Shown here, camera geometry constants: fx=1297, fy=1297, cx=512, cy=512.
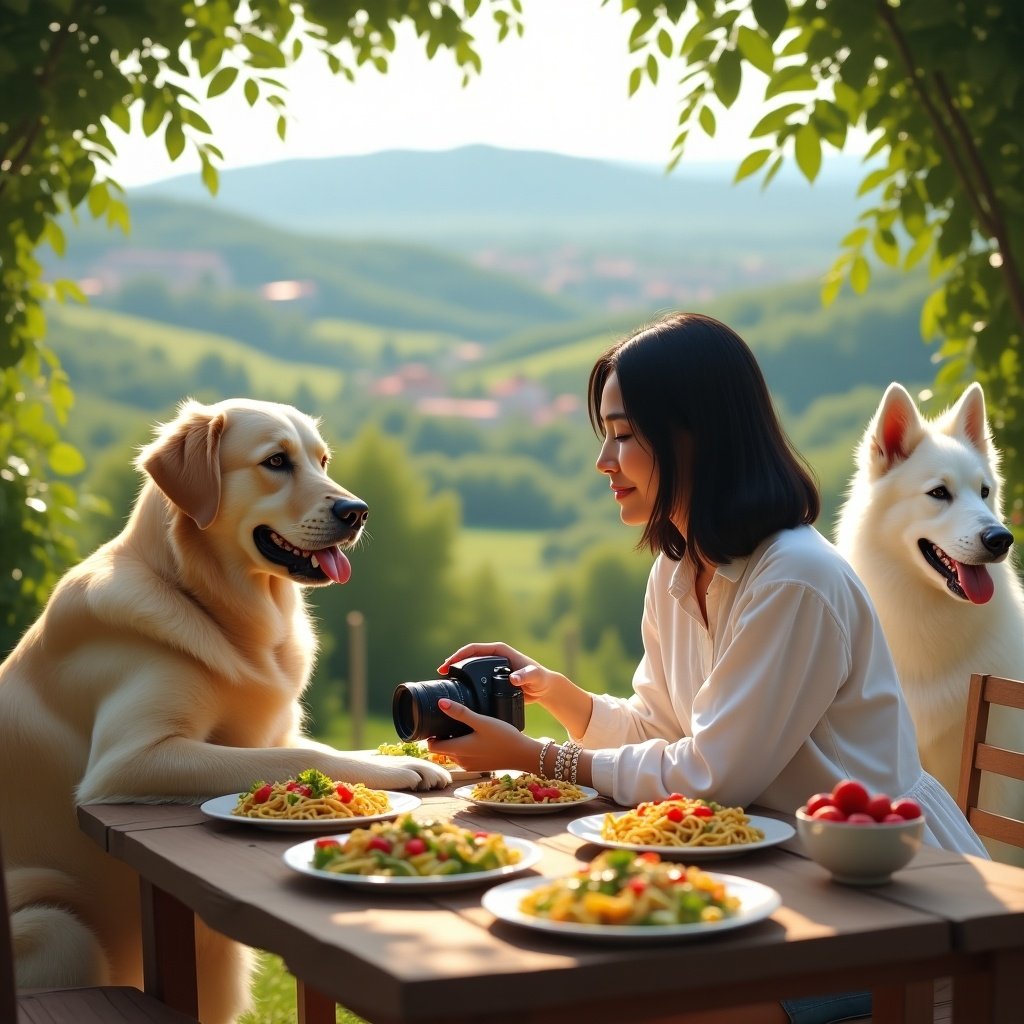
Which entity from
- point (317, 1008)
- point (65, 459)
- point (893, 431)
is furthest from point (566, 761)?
point (65, 459)

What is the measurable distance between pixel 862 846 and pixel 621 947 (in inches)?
15.3

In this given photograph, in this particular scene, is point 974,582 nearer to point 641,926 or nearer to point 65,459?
point 641,926

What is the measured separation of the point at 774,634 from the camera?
221 cm

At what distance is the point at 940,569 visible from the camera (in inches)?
139

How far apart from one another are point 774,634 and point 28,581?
377 cm

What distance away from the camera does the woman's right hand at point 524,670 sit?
263 cm

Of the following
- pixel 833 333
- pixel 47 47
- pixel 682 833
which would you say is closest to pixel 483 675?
pixel 682 833

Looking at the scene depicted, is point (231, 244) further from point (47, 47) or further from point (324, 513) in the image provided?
point (324, 513)

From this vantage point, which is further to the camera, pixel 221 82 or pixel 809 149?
pixel 221 82

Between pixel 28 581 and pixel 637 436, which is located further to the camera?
pixel 28 581

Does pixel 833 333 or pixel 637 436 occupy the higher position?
pixel 833 333

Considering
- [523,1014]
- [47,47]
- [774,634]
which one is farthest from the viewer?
[47,47]

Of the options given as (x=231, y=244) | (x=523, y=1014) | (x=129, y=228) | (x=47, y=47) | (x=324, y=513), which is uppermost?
(x=231, y=244)

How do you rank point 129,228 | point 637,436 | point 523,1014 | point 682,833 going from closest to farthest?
point 523,1014 → point 682,833 → point 637,436 → point 129,228
